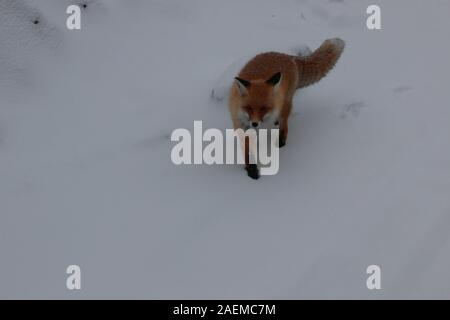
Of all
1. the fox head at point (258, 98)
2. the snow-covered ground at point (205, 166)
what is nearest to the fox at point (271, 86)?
the fox head at point (258, 98)

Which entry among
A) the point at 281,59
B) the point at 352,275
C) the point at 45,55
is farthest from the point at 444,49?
the point at 45,55

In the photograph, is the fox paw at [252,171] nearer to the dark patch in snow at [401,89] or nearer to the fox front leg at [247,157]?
the fox front leg at [247,157]

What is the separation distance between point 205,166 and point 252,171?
444mm

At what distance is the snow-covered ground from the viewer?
3355 mm

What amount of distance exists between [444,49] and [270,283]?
386cm

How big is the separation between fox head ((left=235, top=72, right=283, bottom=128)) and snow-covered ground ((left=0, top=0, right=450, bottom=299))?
1.94ft

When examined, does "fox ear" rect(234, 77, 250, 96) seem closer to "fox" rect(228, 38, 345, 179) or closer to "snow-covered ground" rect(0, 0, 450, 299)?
"fox" rect(228, 38, 345, 179)

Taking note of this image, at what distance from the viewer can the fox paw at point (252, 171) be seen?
165 inches

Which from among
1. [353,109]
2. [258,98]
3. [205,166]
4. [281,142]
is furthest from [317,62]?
[205,166]

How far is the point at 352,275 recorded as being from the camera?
3281mm

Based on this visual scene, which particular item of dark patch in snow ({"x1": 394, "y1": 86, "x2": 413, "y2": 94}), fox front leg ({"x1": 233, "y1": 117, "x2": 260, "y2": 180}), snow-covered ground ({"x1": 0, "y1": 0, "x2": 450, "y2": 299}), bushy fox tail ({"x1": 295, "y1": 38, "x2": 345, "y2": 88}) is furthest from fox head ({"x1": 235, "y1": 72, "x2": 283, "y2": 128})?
dark patch in snow ({"x1": 394, "y1": 86, "x2": 413, "y2": 94})

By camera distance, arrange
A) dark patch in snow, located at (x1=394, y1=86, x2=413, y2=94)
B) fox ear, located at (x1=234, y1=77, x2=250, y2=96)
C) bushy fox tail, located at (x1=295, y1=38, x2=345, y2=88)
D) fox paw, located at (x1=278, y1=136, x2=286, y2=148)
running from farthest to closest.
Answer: dark patch in snow, located at (x1=394, y1=86, x2=413, y2=94) → bushy fox tail, located at (x1=295, y1=38, x2=345, y2=88) → fox paw, located at (x1=278, y1=136, x2=286, y2=148) → fox ear, located at (x1=234, y1=77, x2=250, y2=96)

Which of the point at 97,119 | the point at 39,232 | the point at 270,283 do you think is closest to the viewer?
the point at 270,283
